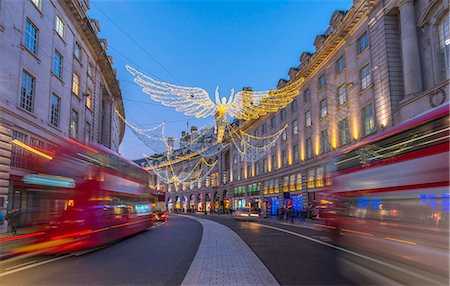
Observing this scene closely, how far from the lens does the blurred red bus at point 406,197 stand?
24.5ft

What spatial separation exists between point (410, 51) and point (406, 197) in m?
20.6

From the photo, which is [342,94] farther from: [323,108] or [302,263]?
[302,263]

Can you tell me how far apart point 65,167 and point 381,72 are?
24.2 meters

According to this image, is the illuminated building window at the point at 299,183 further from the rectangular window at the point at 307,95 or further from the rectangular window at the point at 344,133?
the rectangular window at the point at 344,133

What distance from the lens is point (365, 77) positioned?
103 ft

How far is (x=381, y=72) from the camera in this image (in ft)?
93.1

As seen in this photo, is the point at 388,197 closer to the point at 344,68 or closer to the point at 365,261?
the point at 365,261

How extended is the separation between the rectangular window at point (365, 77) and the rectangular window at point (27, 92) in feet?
82.1

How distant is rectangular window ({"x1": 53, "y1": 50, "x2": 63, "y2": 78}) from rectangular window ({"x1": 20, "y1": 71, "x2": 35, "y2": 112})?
126 inches

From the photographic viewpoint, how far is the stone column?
82.5 feet

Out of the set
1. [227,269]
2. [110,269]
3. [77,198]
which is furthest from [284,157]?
[110,269]

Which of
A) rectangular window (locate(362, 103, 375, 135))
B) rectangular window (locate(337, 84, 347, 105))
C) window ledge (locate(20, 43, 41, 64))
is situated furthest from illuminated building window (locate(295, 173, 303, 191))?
window ledge (locate(20, 43, 41, 64))

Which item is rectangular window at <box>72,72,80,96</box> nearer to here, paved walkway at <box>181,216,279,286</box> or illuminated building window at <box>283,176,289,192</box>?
paved walkway at <box>181,216,279,286</box>

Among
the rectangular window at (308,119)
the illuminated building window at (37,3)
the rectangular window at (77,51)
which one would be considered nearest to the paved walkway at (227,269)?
the illuminated building window at (37,3)
